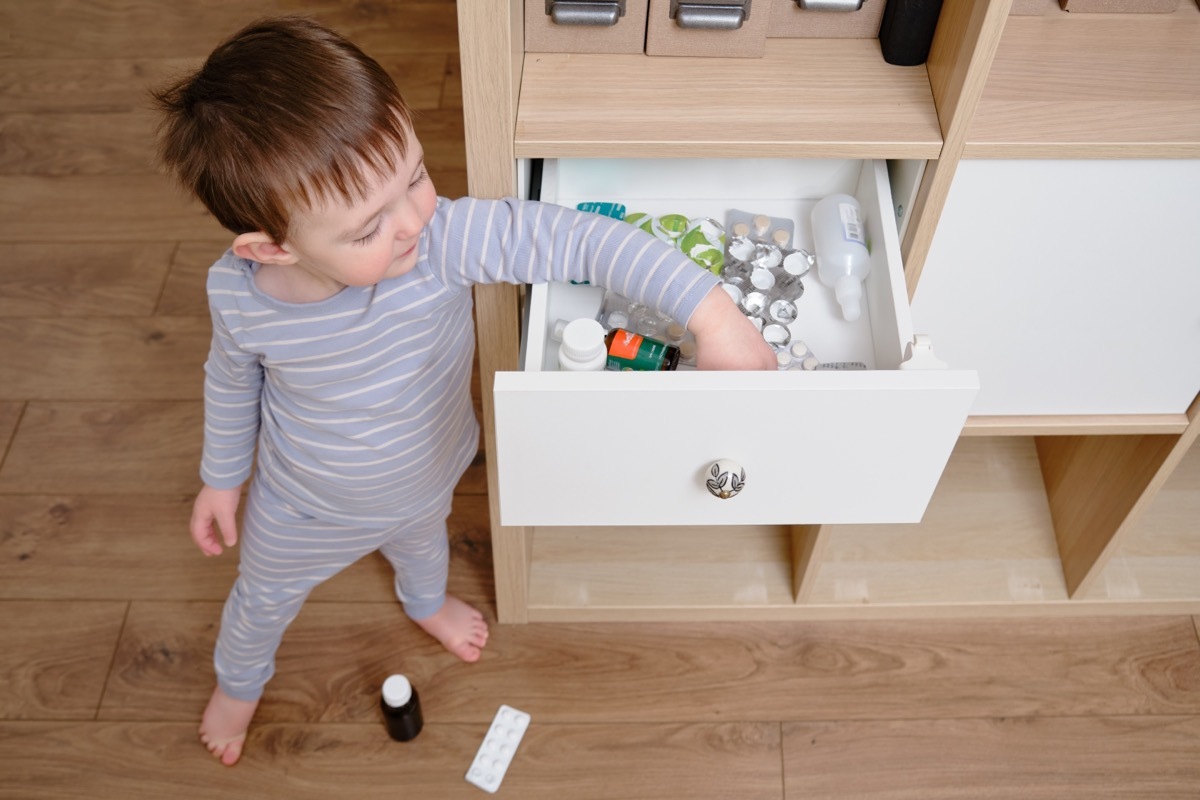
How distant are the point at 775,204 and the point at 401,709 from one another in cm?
74

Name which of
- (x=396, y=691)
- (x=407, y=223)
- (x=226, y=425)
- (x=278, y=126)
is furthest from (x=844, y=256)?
(x=396, y=691)

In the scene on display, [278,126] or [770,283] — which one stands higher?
[278,126]

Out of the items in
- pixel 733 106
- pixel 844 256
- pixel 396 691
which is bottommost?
pixel 396 691

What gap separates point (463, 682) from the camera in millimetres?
1491

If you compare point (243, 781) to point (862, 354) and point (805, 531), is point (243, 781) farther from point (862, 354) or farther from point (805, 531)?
A: point (862, 354)

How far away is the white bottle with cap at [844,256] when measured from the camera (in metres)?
1.07

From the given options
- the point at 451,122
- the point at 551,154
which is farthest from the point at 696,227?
the point at 451,122

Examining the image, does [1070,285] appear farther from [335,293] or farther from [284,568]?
[284,568]

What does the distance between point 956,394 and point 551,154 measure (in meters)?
0.39

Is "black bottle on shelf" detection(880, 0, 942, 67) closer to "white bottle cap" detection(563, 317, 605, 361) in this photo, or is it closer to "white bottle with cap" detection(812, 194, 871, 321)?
"white bottle with cap" detection(812, 194, 871, 321)

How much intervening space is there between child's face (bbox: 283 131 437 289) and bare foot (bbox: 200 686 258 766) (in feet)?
2.32

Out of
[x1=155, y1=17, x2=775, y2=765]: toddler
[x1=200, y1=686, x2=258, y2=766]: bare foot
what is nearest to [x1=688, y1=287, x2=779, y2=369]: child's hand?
[x1=155, y1=17, x2=775, y2=765]: toddler

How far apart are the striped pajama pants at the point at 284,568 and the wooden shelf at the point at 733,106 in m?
0.48

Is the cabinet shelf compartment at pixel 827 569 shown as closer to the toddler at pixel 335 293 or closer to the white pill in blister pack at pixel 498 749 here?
the white pill in blister pack at pixel 498 749
